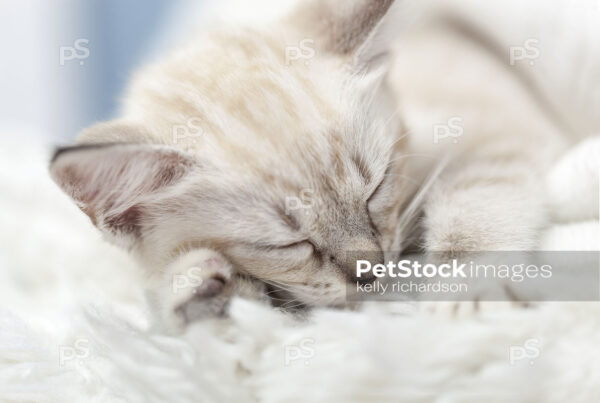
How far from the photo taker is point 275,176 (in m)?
0.83

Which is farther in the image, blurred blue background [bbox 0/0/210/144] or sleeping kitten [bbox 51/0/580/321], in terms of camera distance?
blurred blue background [bbox 0/0/210/144]

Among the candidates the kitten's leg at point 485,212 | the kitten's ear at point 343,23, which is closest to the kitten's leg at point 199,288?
the kitten's leg at point 485,212

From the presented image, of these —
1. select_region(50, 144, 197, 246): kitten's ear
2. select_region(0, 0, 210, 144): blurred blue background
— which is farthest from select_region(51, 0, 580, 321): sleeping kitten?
select_region(0, 0, 210, 144): blurred blue background

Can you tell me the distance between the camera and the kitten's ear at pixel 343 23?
0.97 meters

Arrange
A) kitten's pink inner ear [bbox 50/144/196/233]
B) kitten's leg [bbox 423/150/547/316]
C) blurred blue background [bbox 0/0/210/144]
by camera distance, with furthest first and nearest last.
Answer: blurred blue background [bbox 0/0/210/144] → kitten's leg [bbox 423/150/547/316] → kitten's pink inner ear [bbox 50/144/196/233]

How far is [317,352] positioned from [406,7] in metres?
0.60

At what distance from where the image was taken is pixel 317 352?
0.68 m

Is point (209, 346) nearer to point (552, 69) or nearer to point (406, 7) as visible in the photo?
point (406, 7)

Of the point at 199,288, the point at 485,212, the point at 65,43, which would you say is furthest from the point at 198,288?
the point at 65,43

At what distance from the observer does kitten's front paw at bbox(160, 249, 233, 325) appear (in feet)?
2.56

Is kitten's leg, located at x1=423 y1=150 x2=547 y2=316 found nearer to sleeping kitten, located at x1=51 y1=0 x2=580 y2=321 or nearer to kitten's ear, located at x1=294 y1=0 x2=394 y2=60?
sleeping kitten, located at x1=51 y1=0 x2=580 y2=321

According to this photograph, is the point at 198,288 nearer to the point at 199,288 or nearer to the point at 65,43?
the point at 199,288

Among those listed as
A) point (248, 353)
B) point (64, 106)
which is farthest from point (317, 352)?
point (64, 106)

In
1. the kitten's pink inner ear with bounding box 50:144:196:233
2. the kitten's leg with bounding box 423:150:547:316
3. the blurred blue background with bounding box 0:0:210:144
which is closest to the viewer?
the kitten's pink inner ear with bounding box 50:144:196:233
